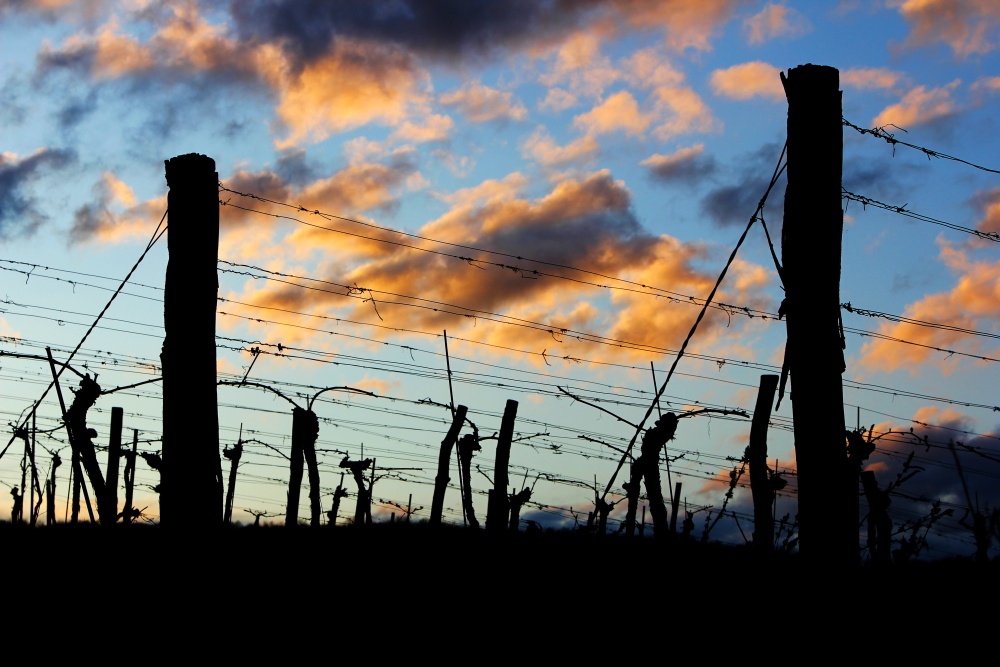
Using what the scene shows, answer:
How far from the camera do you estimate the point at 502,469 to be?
624 inches

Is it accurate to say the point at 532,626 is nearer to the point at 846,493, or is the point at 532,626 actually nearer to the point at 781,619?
the point at 781,619

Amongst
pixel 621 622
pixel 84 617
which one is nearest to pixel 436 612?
pixel 621 622


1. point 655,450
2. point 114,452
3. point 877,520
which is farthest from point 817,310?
point 114,452

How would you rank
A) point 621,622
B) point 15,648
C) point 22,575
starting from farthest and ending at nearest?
point 22,575, point 621,622, point 15,648

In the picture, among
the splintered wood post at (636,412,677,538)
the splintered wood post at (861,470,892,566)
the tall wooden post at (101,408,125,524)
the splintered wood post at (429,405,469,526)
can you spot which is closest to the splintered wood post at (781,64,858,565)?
the splintered wood post at (636,412,677,538)

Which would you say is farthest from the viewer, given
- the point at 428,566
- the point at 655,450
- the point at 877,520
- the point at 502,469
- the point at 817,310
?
the point at 502,469

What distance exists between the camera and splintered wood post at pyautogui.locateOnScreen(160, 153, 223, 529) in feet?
25.3

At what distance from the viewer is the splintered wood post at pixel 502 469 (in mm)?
14992

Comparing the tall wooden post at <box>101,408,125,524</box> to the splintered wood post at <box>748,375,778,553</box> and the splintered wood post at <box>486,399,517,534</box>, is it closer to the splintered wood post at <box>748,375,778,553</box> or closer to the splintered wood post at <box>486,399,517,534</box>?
the splintered wood post at <box>486,399,517,534</box>

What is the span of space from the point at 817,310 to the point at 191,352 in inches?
189

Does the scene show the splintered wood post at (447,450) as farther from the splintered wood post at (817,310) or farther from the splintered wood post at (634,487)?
the splintered wood post at (817,310)

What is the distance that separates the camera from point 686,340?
26.8 ft

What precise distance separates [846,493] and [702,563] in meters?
2.03

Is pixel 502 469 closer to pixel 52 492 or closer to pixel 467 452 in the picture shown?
pixel 467 452
